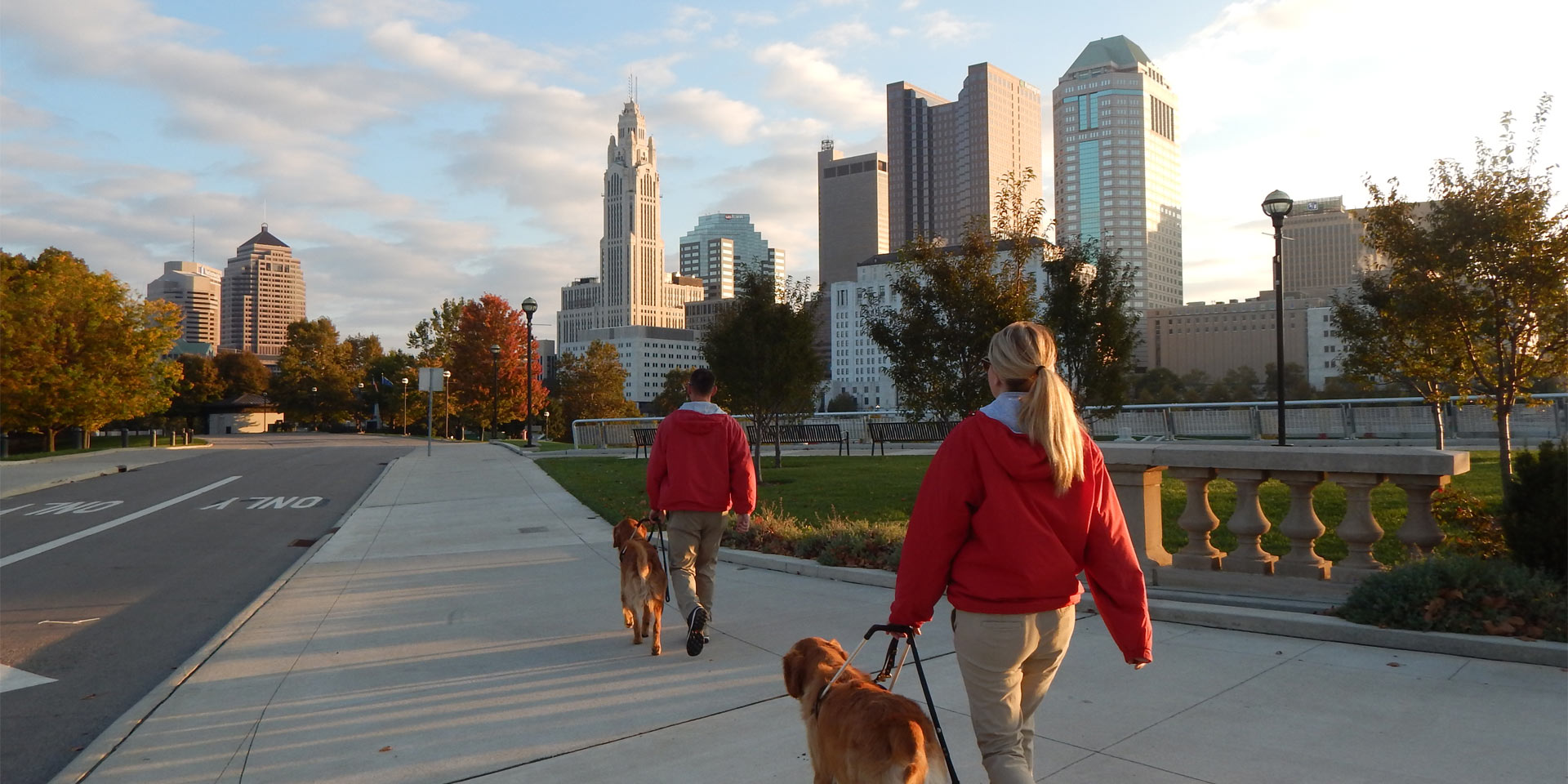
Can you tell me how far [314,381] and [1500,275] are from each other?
80954 millimetres

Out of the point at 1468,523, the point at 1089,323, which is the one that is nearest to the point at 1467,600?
the point at 1468,523

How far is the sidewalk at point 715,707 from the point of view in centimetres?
393

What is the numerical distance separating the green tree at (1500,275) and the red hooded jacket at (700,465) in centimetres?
966

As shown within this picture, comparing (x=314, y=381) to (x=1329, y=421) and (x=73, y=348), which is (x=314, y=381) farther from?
(x=1329, y=421)

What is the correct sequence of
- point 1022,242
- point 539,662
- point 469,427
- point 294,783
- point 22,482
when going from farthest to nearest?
1. point 469,427
2. point 22,482
3. point 1022,242
4. point 539,662
5. point 294,783

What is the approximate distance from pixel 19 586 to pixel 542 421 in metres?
55.5

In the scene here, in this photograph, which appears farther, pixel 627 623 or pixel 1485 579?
pixel 627 623

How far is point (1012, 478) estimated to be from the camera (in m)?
2.90

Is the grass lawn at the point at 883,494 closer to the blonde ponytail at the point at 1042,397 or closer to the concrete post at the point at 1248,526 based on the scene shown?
→ the concrete post at the point at 1248,526

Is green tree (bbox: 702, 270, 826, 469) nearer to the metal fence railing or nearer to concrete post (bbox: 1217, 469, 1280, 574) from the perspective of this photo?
the metal fence railing

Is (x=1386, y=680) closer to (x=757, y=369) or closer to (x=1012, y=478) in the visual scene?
(x=1012, y=478)

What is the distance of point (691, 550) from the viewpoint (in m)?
6.27

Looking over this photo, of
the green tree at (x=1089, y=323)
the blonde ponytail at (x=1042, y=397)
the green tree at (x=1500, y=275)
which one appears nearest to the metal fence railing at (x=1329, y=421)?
the green tree at (x=1089, y=323)

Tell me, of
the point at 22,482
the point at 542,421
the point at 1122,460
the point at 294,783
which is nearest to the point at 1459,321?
the point at 1122,460
